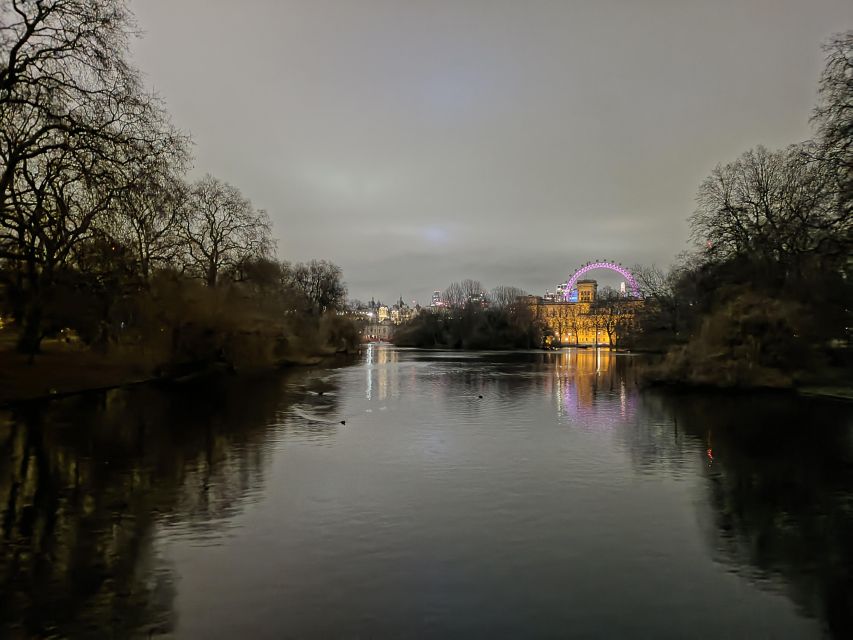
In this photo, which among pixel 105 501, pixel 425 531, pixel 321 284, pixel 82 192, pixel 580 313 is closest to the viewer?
pixel 425 531

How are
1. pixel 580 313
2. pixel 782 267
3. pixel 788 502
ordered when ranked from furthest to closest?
pixel 580 313
pixel 782 267
pixel 788 502

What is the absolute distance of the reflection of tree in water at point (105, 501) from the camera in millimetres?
5559

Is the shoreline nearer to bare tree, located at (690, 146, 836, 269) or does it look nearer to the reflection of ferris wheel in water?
bare tree, located at (690, 146, 836, 269)

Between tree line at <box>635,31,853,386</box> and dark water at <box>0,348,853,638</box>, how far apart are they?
44.7ft

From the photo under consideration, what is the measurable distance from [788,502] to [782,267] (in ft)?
102

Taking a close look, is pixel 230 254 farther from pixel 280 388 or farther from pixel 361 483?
pixel 361 483

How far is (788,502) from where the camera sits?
30.7 feet

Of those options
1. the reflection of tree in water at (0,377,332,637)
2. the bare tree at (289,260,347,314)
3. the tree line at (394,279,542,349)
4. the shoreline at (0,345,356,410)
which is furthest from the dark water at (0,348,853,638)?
the tree line at (394,279,542,349)

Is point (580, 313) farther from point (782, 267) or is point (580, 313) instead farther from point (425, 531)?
point (425, 531)

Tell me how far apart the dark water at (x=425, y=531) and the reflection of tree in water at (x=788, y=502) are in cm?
5

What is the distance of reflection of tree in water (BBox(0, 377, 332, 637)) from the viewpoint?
5.56 meters

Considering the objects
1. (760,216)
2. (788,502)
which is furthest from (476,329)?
(788,502)

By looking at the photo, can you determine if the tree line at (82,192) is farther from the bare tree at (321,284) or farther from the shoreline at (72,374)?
the bare tree at (321,284)

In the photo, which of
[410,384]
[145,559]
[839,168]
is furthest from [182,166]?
[839,168]
